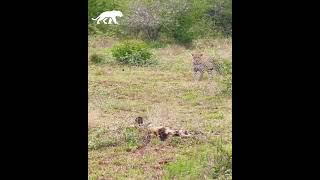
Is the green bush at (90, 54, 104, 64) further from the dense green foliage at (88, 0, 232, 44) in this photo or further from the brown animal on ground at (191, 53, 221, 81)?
the brown animal on ground at (191, 53, 221, 81)

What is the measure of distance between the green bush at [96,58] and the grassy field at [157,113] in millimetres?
23

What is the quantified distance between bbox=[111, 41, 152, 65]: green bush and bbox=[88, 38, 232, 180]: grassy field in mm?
35

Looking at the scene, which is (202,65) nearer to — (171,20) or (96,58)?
(171,20)

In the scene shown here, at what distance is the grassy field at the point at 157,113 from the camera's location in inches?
109

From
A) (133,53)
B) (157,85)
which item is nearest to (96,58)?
(133,53)

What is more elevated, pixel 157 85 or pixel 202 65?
pixel 202 65

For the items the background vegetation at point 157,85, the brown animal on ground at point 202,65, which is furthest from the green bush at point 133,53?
the brown animal on ground at point 202,65

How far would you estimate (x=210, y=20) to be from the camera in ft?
9.50

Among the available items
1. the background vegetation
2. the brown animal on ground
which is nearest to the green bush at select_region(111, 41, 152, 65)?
the background vegetation

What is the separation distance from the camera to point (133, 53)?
9.37 feet

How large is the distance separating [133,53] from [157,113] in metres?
0.36
